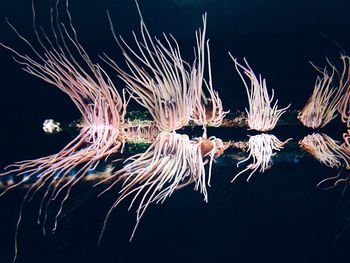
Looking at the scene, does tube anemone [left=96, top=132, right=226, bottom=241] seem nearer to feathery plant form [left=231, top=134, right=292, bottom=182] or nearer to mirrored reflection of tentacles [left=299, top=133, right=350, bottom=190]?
→ feathery plant form [left=231, top=134, right=292, bottom=182]

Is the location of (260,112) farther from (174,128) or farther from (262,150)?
(174,128)

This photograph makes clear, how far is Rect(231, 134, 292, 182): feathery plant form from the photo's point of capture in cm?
250

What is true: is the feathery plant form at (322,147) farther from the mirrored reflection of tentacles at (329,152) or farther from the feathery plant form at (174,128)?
the feathery plant form at (174,128)

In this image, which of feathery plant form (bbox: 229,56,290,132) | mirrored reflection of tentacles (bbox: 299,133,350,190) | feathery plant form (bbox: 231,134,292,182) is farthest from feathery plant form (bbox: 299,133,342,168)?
feathery plant form (bbox: 229,56,290,132)

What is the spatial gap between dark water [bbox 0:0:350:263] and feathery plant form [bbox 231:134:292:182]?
106 mm

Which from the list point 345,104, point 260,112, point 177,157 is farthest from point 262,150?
point 345,104

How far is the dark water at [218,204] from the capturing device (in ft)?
8.46

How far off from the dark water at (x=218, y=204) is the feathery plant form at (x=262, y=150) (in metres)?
Answer: 0.11

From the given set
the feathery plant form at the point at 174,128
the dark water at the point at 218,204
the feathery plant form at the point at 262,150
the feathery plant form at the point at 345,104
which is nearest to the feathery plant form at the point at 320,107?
the feathery plant form at the point at 345,104

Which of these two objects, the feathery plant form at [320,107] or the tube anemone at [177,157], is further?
the feathery plant form at [320,107]

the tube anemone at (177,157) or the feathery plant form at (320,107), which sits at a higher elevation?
the feathery plant form at (320,107)

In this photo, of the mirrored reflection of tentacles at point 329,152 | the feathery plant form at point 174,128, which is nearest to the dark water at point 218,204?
the mirrored reflection of tentacles at point 329,152

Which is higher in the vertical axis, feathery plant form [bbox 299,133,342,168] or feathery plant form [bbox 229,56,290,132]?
feathery plant form [bbox 229,56,290,132]

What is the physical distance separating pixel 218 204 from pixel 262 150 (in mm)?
523
